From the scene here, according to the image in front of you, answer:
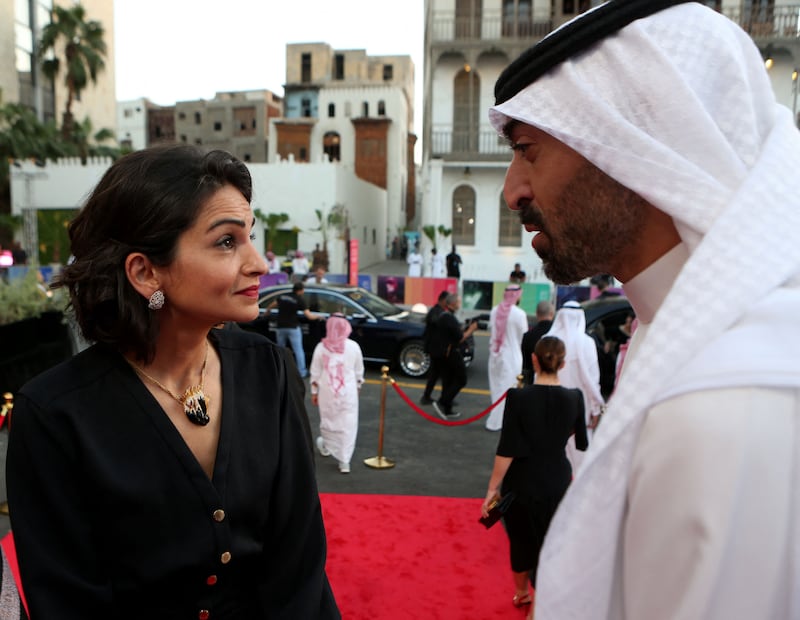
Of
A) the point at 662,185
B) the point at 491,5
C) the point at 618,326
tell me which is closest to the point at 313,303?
the point at 618,326

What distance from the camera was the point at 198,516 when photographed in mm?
1545

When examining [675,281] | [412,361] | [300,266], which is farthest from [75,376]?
[300,266]

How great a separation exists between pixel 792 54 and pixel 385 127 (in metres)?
25.3

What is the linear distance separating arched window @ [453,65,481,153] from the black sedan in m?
13.8

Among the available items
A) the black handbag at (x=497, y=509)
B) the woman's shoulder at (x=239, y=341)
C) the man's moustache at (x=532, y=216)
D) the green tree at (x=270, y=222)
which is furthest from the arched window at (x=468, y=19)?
the man's moustache at (x=532, y=216)

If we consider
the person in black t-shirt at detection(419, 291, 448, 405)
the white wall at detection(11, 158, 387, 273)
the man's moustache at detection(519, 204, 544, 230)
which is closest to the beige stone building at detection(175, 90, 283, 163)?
the white wall at detection(11, 158, 387, 273)

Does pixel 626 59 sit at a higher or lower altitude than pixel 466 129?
lower

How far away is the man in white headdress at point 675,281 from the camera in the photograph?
0.71 meters

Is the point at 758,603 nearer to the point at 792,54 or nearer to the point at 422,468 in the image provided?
the point at 422,468

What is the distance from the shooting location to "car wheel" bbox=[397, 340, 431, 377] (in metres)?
10.8

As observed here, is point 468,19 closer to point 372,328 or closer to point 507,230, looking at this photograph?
point 507,230

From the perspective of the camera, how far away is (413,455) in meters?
6.89

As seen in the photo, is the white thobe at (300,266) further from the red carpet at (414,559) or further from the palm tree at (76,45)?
the palm tree at (76,45)

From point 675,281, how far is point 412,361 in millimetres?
10009
